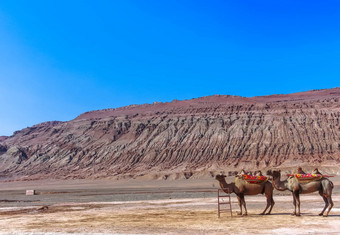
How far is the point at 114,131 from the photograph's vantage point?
11662cm

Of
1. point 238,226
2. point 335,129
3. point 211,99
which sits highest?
point 211,99

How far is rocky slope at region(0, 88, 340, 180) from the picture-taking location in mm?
86062

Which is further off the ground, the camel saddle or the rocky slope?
the rocky slope

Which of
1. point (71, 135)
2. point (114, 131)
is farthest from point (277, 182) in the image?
point (71, 135)

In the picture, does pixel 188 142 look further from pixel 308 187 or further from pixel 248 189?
pixel 308 187

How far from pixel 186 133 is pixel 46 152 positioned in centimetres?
4777

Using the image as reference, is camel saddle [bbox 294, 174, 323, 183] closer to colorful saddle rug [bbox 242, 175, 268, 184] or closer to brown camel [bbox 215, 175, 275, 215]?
brown camel [bbox 215, 175, 275, 215]

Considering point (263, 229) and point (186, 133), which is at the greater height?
point (186, 133)

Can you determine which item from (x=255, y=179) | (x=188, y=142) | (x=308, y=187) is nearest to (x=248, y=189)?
(x=255, y=179)

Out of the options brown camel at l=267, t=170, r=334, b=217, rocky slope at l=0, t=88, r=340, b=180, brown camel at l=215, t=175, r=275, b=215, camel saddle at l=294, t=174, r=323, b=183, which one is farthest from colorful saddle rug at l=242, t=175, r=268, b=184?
rocky slope at l=0, t=88, r=340, b=180

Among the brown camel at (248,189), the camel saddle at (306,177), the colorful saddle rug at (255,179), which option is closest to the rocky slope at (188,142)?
the brown camel at (248,189)

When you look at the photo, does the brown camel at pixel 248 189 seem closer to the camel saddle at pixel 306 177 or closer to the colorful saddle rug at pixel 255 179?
the colorful saddle rug at pixel 255 179

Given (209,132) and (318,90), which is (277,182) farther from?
(318,90)

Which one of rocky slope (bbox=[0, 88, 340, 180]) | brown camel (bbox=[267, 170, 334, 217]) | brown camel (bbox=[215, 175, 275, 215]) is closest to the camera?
brown camel (bbox=[267, 170, 334, 217])
